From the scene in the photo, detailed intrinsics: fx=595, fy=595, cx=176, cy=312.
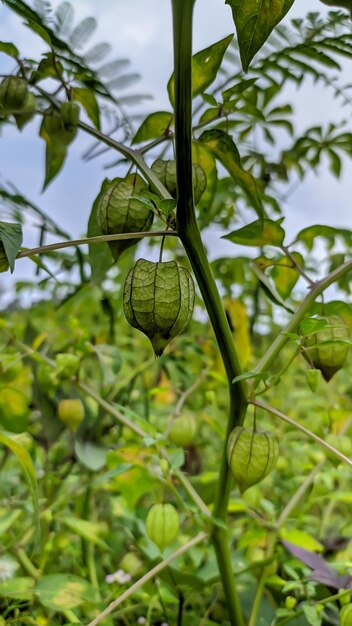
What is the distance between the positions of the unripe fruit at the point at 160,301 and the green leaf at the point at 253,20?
17 centimetres

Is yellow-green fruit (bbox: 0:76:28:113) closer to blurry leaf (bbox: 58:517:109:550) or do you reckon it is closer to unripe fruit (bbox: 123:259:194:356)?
unripe fruit (bbox: 123:259:194:356)

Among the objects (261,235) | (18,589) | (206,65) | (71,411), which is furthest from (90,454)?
(206,65)

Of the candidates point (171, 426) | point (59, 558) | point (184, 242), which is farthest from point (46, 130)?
point (59, 558)

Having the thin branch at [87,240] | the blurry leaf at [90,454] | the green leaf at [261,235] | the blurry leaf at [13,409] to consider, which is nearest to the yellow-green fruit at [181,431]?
the blurry leaf at [90,454]

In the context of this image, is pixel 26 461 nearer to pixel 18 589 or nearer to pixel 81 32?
pixel 18 589

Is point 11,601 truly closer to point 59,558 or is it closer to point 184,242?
point 59,558

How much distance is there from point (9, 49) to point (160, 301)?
0.34 metres

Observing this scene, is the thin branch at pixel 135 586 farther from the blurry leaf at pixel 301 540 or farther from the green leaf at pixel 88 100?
the green leaf at pixel 88 100

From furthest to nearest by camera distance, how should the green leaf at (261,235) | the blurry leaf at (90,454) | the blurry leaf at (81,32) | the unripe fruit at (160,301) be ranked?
the blurry leaf at (90,454)
the blurry leaf at (81,32)
the green leaf at (261,235)
the unripe fruit at (160,301)

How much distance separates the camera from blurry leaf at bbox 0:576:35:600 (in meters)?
0.61

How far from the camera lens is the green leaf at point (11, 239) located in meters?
0.40

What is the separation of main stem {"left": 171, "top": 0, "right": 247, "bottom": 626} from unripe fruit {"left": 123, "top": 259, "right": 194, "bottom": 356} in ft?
0.05

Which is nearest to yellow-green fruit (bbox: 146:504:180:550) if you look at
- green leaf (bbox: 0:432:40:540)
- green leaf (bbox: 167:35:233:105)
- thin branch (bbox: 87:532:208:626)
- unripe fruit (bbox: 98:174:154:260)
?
thin branch (bbox: 87:532:208:626)

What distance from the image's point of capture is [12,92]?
1.91 feet
